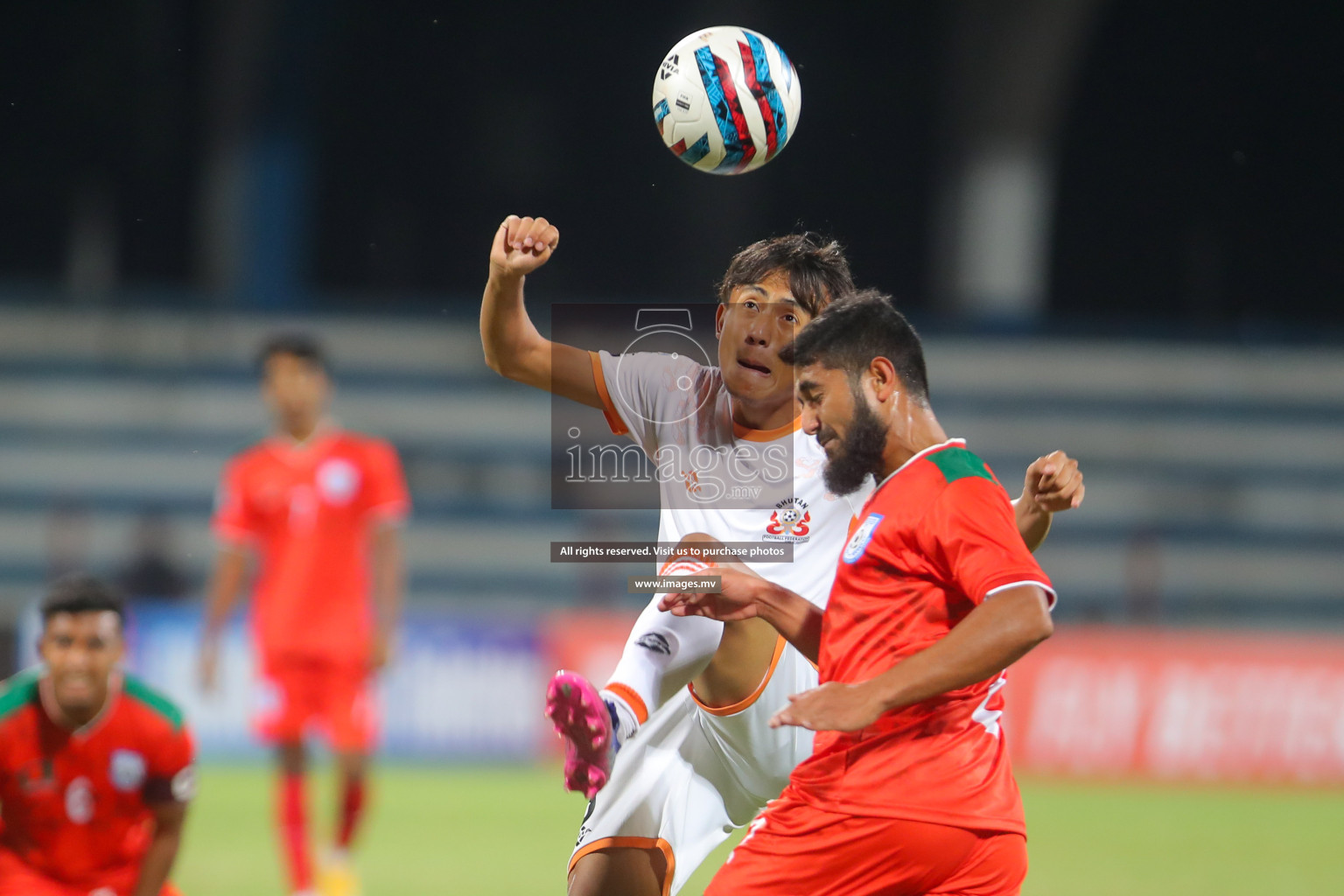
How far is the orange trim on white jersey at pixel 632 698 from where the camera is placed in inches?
157

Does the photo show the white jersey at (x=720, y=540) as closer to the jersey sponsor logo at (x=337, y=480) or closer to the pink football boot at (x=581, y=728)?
the pink football boot at (x=581, y=728)

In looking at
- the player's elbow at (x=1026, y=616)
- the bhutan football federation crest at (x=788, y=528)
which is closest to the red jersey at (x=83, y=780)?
the bhutan football federation crest at (x=788, y=528)

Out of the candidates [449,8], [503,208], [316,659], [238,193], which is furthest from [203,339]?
[316,659]

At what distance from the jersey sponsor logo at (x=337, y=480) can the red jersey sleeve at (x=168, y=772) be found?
3019mm

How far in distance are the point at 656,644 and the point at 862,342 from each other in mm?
1156

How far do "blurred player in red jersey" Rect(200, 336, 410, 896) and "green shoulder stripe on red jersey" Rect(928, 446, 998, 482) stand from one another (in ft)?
14.6

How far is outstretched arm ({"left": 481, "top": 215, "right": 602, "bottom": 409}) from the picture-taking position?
4.05m

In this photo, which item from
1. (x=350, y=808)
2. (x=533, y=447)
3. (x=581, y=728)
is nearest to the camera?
(x=581, y=728)

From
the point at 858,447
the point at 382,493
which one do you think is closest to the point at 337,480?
the point at 382,493

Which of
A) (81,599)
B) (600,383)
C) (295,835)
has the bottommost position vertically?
(295,835)

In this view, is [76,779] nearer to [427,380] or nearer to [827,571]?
[827,571]

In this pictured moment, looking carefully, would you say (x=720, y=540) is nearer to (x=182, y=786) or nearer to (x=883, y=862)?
(x=883, y=862)

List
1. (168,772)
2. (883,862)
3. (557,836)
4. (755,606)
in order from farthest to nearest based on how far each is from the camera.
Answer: (557,836)
(168,772)
(755,606)
(883,862)

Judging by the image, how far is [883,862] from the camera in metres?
3.26
